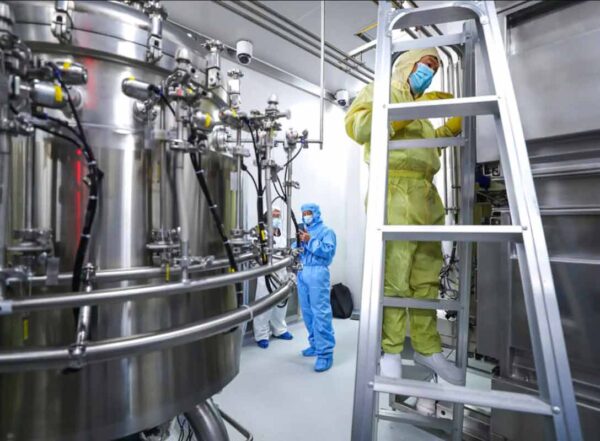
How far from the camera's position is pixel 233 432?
151 centimetres

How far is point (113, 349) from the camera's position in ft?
1.84

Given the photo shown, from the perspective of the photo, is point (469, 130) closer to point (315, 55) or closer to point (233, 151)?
point (315, 55)

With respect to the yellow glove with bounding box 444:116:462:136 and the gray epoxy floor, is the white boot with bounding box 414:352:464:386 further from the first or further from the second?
the yellow glove with bounding box 444:116:462:136

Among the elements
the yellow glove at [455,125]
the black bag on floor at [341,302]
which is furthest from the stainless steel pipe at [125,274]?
the black bag on floor at [341,302]

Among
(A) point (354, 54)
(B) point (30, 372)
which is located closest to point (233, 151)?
(A) point (354, 54)

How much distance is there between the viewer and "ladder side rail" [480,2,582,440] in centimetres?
48

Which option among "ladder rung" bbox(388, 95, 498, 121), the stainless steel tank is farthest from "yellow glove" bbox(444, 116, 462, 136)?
the stainless steel tank

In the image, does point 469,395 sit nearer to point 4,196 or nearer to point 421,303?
point 421,303

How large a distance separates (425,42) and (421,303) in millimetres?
800

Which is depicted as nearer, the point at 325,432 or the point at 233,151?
the point at 233,151

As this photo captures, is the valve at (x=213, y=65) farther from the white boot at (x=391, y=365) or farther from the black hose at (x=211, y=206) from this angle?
the white boot at (x=391, y=365)

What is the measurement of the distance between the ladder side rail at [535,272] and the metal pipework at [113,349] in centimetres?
57

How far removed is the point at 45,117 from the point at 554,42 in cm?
144

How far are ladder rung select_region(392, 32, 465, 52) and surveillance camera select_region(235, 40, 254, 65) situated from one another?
38 cm
